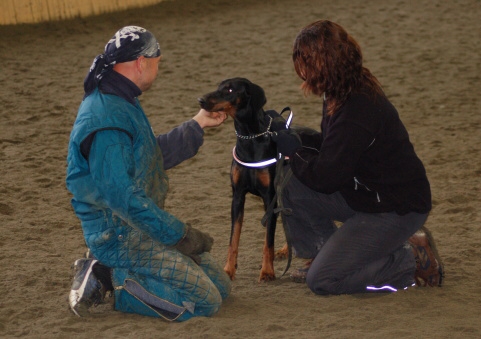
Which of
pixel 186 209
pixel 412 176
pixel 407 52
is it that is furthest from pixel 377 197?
pixel 407 52

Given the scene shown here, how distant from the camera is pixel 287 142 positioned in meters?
4.20

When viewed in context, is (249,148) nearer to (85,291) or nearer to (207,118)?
(207,118)

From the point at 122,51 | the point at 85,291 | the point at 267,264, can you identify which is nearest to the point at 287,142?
the point at 267,264

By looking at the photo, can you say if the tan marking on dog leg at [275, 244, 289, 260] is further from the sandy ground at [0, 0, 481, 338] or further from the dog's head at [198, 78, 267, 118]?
the dog's head at [198, 78, 267, 118]

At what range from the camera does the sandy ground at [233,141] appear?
376 cm

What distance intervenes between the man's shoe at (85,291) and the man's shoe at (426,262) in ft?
5.14

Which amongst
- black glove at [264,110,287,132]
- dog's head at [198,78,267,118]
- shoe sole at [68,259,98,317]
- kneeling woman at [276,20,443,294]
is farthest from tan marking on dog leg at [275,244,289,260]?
shoe sole at [68,259,98,317]

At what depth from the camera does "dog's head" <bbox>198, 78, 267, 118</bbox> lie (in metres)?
4.30

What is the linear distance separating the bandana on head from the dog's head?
59 centimetres

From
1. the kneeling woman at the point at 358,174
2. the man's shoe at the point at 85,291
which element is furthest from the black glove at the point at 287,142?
the man's shoe at the point at 85,291

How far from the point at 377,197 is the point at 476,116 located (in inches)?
147

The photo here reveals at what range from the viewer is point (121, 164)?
3.57 m

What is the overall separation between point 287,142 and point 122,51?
0.99 m

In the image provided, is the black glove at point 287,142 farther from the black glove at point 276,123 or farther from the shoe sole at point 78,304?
the shoe sole at point 78,304
